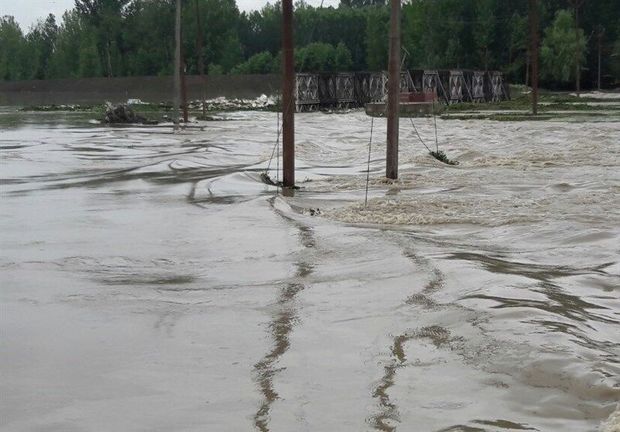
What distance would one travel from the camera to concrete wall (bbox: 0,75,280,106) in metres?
83.1

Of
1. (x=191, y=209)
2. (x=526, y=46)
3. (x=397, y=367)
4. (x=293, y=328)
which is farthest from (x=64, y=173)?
(x=526, y=46)

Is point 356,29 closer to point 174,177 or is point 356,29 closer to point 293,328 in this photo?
A: point 174,177

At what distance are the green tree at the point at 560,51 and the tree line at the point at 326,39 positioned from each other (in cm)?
9

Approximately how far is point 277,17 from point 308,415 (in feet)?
386

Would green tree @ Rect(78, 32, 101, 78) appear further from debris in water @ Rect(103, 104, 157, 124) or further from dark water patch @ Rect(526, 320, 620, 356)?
dark water patch @ Rect(526, 320, 620, 356)

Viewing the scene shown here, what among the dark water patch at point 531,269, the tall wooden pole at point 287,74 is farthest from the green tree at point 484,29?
the dark water patch at point 531,269

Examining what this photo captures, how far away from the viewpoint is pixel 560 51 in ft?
283

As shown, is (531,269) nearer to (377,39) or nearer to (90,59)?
(377,39)

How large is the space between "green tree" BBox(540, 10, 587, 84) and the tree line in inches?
3.7

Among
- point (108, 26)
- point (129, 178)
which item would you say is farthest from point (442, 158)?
point (108, 26)

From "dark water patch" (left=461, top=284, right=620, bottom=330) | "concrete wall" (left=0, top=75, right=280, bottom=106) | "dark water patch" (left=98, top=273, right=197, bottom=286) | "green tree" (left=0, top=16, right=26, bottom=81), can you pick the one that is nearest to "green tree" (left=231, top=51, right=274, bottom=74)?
"concrete wall" (left=0, top=75, right=280, bottom=106)

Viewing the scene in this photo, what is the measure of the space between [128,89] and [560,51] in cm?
4098

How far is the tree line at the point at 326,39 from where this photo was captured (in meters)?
94.2

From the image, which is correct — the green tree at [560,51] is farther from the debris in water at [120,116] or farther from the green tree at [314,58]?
the debris in water at [120,116]
